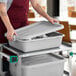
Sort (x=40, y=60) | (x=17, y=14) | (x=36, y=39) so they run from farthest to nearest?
(x=17, y=14) → (x=40, y=60) → (x=36, y=39)

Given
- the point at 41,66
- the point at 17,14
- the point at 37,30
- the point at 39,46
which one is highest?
the point at 17,14

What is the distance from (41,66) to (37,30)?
28cm

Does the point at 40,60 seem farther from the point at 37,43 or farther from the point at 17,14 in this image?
the point at 17,14

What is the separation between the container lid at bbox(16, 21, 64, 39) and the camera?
5.09 feet

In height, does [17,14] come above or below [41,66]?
above

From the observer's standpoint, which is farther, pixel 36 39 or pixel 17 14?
pixel 17 14

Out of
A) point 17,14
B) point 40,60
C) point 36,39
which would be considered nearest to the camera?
point 36,39

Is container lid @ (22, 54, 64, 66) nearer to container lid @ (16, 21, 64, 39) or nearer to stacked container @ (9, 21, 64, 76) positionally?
stacked container @ (9, 21, 64, 76)

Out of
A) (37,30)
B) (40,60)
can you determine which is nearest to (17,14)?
(37,30)

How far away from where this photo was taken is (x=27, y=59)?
1778mm

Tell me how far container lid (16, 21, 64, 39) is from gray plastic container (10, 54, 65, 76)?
23cm

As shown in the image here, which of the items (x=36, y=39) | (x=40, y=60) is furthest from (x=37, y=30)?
(x=40, y=60)

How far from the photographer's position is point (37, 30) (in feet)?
5.41

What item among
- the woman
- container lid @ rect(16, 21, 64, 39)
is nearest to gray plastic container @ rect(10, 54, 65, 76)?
container lid @ rect(16, 21, 64, 39)
